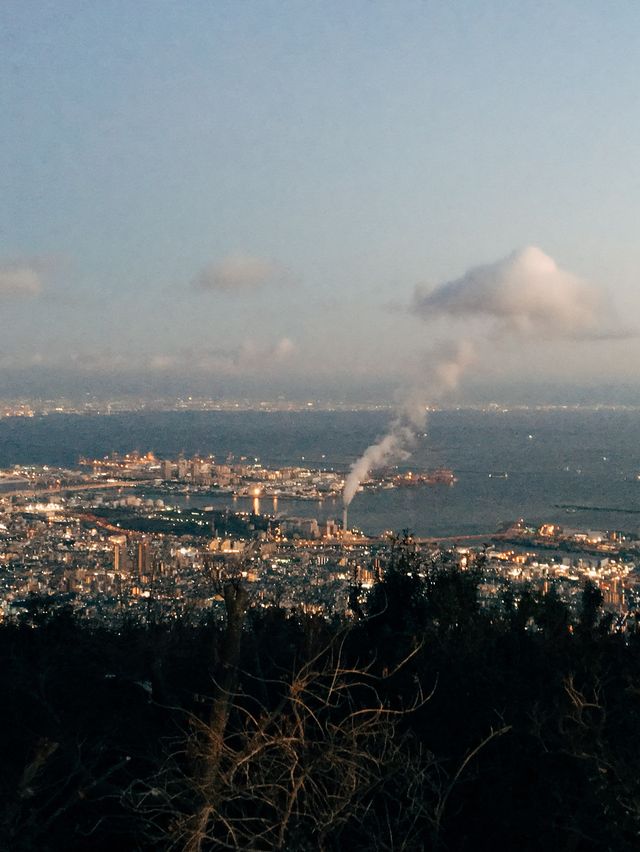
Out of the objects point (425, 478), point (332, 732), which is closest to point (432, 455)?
point (425, 478)

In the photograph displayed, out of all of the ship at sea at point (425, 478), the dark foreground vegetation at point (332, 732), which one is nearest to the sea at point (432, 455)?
the ship at sea at point (425, 478)

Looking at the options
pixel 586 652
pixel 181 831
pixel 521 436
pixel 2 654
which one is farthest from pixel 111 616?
pixel 521 436

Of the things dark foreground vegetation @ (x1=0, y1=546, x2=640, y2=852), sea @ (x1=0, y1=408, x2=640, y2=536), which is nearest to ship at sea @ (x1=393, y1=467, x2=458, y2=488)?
sea @ (x1=0, y1=408, x2=640, y2=536)

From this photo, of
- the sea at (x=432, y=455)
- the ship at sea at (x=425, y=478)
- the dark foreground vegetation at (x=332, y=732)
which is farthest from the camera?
the ship at sea at (x=425, y=478)

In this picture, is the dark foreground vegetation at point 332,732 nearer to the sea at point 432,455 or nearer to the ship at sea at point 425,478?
the sea at point 432,455

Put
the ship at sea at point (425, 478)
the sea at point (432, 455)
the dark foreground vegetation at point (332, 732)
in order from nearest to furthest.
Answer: the dark foreground vegetation at point (332, 732) → the sea at point (432, 455) → the ship at sea at point (425, 478)

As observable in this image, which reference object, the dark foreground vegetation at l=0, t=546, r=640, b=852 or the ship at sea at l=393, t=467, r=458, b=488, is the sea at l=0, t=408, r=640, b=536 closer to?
the ship at sea at l=393, t=467, r=458, b=488

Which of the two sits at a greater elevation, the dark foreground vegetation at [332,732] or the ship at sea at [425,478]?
the dark foreground vegetation at [332,732]

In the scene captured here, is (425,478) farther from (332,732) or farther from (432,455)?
(332,732)
